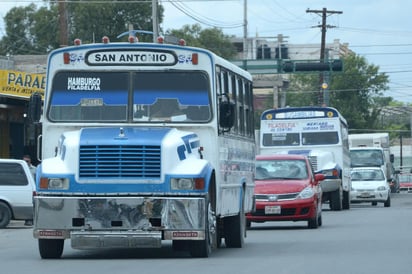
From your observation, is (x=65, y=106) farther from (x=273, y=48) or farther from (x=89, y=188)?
(x=273, y=48)

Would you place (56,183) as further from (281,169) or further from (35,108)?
(281,169)

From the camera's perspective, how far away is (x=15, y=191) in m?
27.7

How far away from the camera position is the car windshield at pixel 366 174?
46.2m

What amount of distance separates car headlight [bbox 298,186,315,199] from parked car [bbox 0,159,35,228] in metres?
6.56

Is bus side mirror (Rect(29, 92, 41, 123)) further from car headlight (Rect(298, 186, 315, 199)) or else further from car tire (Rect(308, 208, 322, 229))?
car tire (Rect(308, 208, 322, 229))

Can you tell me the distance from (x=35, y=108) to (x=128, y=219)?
2379 mm

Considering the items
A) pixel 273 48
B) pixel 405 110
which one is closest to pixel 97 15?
pixel 273 48

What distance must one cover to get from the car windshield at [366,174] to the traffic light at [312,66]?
16407 mm

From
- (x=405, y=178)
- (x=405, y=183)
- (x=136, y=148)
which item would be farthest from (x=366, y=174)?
(x=405, y=178)

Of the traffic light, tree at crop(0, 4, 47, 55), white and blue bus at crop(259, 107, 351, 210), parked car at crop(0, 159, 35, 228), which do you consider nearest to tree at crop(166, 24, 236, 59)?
tree at crop(0, 4, 47, 55)

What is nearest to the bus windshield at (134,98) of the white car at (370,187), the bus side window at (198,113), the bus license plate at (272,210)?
the bus side window at (198,113)

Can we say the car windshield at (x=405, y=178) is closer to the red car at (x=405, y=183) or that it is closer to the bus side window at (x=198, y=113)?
the red car at (x=405, y=183)

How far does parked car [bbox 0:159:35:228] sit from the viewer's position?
2764 cm

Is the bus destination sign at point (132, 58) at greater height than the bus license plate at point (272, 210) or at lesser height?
greater
